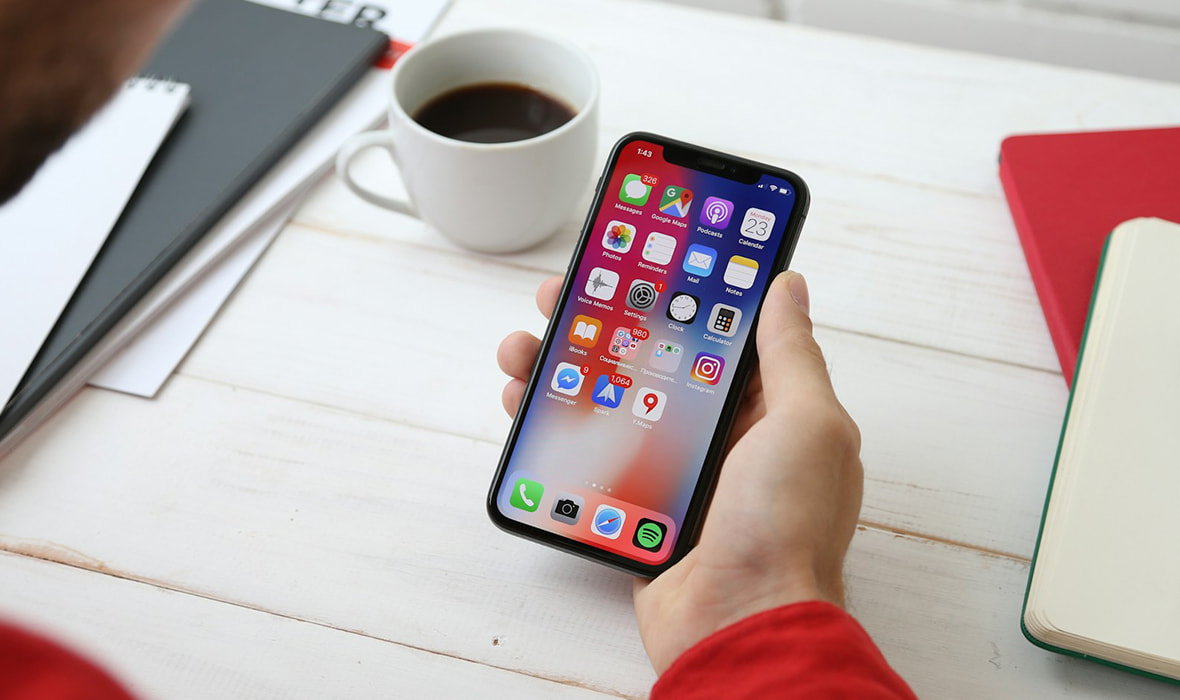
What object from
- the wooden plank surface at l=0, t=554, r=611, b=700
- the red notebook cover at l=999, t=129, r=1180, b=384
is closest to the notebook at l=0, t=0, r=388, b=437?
the wooden plank surface at l=0, t=554, r=611, b=700

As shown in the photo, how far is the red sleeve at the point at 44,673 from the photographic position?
19 cm

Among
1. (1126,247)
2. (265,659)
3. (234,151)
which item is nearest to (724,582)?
(265,659)

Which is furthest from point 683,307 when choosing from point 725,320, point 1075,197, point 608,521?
point 1075,197

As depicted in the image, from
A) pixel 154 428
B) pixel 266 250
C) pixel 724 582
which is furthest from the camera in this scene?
pixel 266 250

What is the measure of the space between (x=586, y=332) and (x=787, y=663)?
21 centimetres

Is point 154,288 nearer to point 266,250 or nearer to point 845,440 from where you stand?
point 266,250

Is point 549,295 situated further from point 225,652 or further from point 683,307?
point 225,652

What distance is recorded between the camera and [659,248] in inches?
20.1

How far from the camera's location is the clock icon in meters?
0.50

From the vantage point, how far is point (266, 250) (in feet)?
2.10

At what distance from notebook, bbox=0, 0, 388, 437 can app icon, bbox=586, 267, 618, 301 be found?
0.29 m

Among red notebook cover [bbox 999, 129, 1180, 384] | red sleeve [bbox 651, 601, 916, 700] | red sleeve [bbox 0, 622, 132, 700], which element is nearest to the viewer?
red sleeve [bbox 0, 622, 132, 700]

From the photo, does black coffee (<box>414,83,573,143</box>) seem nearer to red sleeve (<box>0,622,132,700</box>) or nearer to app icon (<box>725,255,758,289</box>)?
app icon (<box>725,255,758,289</box>)

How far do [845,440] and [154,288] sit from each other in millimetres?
456
